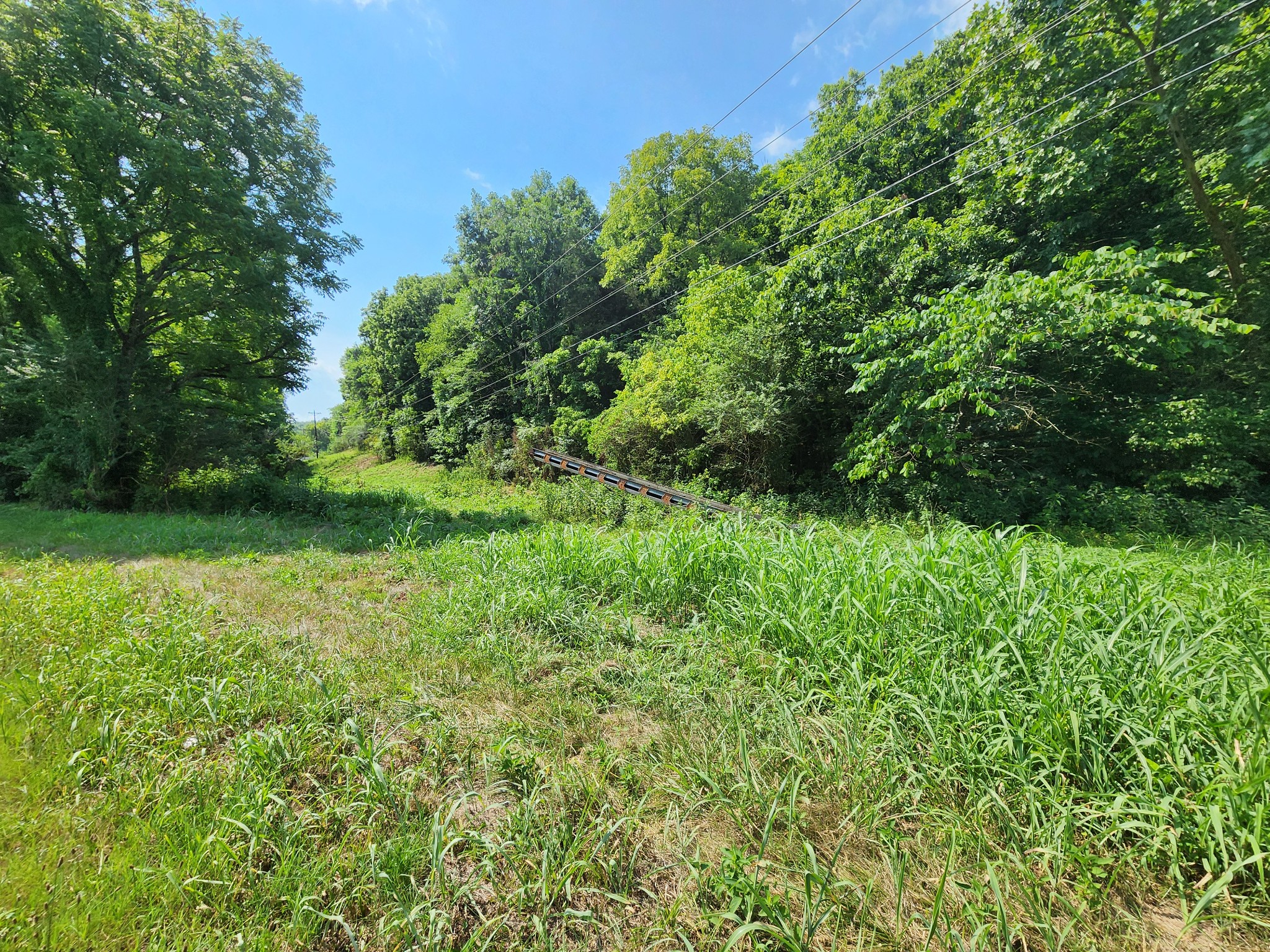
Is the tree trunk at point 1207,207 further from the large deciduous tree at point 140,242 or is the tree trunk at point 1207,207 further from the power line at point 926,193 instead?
the large deciduous tree at point 140,242

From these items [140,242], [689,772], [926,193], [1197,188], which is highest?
[140,242]

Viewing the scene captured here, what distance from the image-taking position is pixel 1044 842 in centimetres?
166

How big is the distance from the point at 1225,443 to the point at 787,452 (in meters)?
7.19

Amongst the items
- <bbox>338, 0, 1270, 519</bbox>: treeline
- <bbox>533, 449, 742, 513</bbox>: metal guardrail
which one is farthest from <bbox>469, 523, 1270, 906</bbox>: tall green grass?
<bbox>533, 449, 742, 513</bbox>: metal guardrail

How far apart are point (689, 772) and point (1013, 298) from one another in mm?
8302

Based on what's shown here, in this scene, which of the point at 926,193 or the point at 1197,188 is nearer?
the point at 1197,188

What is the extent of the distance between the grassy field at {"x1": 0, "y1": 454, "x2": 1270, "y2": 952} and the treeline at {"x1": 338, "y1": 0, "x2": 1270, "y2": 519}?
5.22 metres

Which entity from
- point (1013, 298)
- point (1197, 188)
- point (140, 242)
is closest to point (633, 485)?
point (1013, 298)

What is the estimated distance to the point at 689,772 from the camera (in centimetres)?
206

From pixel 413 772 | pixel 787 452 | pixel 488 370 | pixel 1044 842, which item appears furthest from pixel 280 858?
pixel 488 370

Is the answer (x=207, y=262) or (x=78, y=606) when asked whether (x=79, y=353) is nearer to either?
(x=207, y=262)

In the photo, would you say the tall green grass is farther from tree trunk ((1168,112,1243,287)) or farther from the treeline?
tree trunk ((1168,112,1243,287))

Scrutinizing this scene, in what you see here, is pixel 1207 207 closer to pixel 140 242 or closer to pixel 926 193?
pixel 926 193

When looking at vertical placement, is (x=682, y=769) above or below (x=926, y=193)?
below
